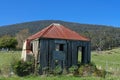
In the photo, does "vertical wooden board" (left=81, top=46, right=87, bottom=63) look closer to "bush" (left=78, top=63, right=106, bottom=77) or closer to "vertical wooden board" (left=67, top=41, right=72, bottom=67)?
"vertical wooden board" (left=67, top=41, right=72, bottom=67)

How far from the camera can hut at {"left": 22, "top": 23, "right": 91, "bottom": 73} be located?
96.9ft

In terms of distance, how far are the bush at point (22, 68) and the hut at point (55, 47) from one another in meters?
Result: 1.37

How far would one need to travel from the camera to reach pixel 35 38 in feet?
99.6

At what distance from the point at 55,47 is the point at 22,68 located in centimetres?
445

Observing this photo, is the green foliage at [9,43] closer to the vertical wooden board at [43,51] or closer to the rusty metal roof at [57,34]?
the rusty metal roof at [57,34]

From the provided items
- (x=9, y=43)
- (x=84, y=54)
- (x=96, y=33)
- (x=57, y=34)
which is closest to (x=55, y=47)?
(x=57, y=34)

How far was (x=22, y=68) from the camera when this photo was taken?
27.4m

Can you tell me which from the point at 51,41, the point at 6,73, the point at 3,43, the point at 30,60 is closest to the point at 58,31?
the point at 51,41

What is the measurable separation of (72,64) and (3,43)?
184 feet

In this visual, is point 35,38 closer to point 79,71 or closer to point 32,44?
point 32,44

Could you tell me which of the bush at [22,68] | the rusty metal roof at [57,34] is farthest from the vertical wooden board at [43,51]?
the bush at [22,68]

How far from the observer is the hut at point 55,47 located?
29.5 m

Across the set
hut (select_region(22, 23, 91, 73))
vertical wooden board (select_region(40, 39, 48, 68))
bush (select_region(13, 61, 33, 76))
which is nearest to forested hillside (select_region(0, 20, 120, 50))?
hut (select_region(22, 23, 91, 73))

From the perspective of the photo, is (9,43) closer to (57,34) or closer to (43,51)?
(57,34)
